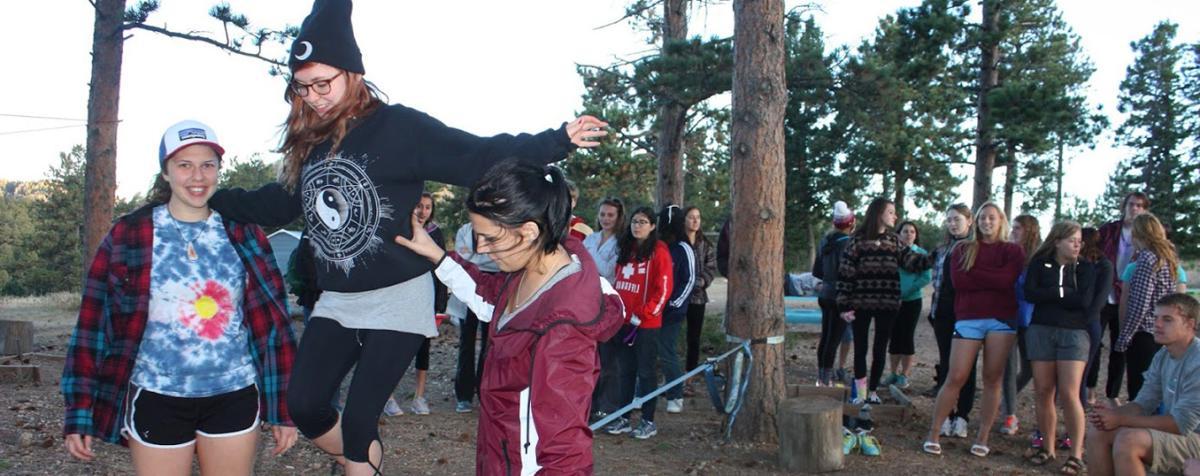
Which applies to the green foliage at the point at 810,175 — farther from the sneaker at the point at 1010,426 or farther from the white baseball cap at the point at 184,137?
the white baseball cap at the point at 184,137

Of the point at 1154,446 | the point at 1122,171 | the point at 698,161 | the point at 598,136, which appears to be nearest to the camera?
the point at 598,136

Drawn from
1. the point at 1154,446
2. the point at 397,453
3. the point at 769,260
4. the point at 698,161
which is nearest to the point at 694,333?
the point at 769,260

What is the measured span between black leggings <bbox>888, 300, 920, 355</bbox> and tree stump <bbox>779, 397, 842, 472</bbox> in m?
2.90

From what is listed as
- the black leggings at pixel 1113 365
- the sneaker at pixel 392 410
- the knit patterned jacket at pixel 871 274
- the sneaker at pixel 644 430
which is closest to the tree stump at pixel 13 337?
the sneaker at pixel 392 410

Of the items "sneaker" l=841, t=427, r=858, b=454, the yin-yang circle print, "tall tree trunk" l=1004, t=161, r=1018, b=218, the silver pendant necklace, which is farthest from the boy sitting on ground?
"tall tree trunk" l=1004, t=161, r=1018, b=218

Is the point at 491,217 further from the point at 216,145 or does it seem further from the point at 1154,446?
the point at 1154,446

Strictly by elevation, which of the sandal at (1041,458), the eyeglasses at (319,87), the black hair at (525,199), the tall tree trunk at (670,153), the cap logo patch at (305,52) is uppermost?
the tall tree trunk at (670,153)

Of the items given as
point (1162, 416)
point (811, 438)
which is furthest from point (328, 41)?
point (1162, 416)

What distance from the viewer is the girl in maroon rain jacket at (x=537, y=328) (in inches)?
94.0

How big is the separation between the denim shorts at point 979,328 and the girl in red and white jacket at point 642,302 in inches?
87.1

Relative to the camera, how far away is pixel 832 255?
344 inches

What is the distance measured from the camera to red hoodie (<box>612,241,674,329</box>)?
23.1 feet

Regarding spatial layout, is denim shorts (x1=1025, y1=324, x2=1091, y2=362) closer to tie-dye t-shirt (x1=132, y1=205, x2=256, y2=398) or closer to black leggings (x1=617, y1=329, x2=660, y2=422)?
black leggings (x1=617, y1=329, x2=660, y2=422)

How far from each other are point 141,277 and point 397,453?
350 centimetres
